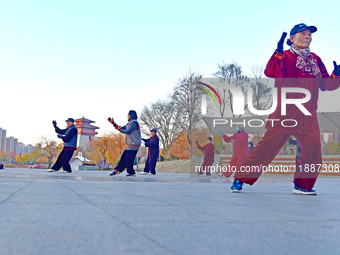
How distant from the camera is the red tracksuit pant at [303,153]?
557cm

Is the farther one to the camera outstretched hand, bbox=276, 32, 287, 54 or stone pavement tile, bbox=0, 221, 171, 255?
outstretched hand, bbox=276, 32, 287, 54

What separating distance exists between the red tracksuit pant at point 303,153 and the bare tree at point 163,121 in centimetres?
3396

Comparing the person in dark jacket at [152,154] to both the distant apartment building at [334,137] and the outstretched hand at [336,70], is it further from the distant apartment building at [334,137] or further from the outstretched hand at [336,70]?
the outstretched hand at [336,70]

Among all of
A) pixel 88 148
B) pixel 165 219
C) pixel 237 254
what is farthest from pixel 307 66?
pixel 88 148

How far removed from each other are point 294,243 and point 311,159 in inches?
162

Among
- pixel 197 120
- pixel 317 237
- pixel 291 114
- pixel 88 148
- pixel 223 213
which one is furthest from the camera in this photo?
pixel 88 148

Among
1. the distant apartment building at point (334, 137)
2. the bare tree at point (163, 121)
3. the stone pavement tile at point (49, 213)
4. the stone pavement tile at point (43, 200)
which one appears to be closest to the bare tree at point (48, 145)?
the bare tree at point (163, 121)

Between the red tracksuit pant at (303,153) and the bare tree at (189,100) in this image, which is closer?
the red tracksuit pant at (303,153)

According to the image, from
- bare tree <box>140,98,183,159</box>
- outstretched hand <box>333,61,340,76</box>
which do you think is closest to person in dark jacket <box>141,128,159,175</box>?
outstretched hand <box>333,61,340,76</box>

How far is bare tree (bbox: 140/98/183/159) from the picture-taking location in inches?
1580

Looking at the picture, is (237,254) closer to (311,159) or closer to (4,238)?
(4,238)

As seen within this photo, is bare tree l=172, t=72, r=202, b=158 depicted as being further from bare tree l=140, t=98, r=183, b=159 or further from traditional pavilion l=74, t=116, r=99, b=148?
traditional pavilion l=74, t=116, r=99, b=148

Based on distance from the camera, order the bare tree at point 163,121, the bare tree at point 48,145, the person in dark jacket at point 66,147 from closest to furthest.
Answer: the person in dark jacket at point 66,147
the bare tree at point 163,121
the bare tree at point 48,145

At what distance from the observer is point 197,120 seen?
119 feet
